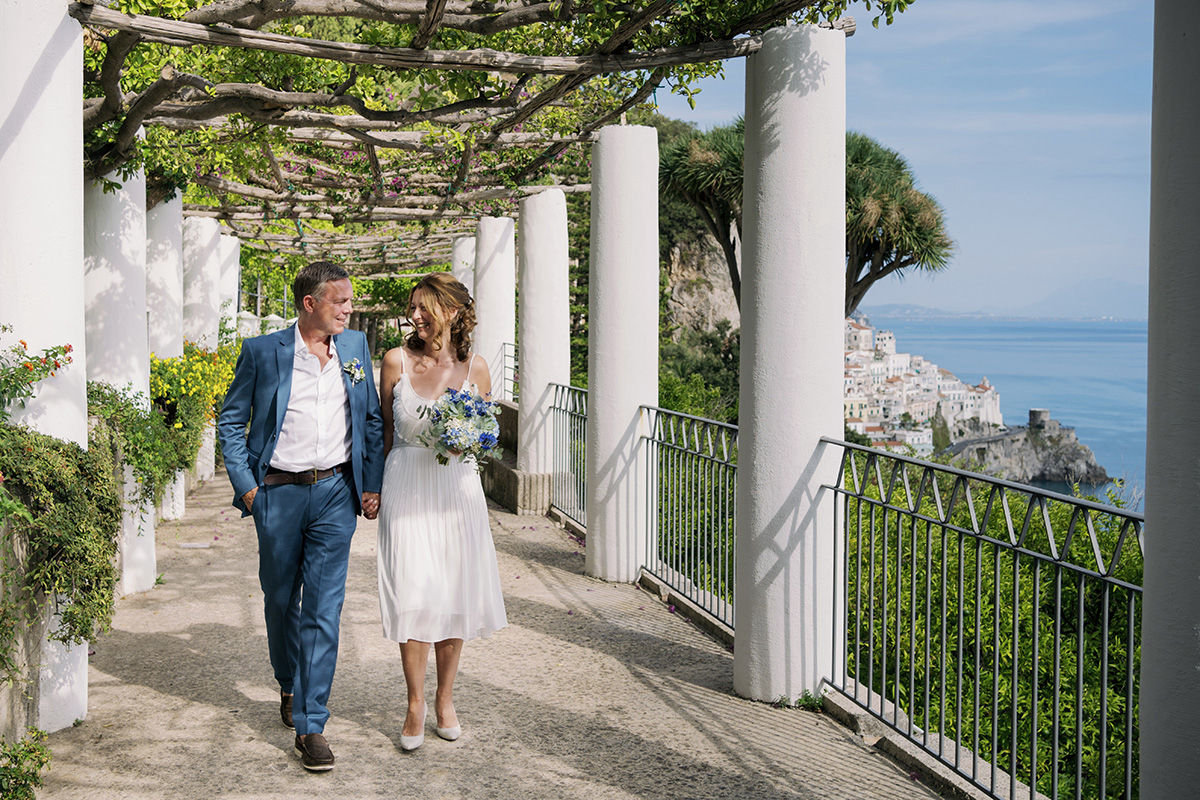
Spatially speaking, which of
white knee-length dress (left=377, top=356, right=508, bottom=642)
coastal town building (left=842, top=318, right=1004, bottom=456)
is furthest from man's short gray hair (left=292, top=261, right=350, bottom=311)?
coastal town building (left=842, top=318, right=1004, bottom=456)

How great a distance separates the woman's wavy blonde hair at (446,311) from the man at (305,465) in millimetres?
252

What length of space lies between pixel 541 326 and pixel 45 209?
21.7 ft

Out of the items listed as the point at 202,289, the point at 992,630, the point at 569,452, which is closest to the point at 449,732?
the point at 992,630

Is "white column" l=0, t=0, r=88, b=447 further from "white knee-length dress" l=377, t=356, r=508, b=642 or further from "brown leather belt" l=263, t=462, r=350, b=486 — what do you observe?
"white knee-length dress" l=377, t=356, r=508, b=642

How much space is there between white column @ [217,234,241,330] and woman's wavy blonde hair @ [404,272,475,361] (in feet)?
36.2

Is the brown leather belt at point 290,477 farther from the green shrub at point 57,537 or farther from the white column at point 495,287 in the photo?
the white column at point 495,287

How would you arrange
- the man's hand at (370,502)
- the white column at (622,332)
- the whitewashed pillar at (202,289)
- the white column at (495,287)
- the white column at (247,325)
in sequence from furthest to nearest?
the white column at (247,325), the white column at (495,287), the whitewashed pillar at (202,289), the white column at (622,332), the man's hand at (370,502)

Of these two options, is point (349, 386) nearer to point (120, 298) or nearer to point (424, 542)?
point (424, 542)

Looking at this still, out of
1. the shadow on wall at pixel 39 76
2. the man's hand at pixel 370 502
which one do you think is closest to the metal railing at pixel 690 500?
the man's hand at pixel 370 502

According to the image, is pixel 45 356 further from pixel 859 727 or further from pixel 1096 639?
pixel 1096 639

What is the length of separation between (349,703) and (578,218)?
29432mm

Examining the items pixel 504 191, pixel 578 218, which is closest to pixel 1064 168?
pixel 578 218

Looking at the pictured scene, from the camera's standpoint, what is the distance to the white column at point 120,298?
21.5 feet

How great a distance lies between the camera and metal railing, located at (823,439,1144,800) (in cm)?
339
